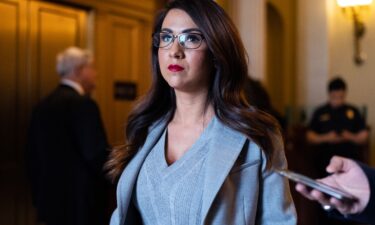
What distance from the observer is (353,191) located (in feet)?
3.32

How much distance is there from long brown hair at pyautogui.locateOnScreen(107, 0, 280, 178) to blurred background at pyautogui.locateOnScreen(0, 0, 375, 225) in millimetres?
987

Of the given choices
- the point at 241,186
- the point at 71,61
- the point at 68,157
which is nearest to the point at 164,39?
the point at 241,186

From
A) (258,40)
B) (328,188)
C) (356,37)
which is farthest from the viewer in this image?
(356,37)

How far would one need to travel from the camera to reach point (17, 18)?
377 cm

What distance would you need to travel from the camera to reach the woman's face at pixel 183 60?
1484mm

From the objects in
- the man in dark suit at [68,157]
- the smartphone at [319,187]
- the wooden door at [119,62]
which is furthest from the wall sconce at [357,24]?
the smartphone at [319,187]

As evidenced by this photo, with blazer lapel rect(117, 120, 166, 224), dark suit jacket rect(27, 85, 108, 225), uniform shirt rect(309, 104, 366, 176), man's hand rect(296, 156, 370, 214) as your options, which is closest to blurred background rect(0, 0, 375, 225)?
uniform shirt rect(309, 104, 366, 176)

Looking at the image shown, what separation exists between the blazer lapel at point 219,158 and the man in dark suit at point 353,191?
39cm

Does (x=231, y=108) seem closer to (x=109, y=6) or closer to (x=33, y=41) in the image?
(x=33, y=41)

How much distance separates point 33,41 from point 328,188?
3.37 metres

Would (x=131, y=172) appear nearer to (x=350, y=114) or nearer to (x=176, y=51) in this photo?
(x=176, y=51)

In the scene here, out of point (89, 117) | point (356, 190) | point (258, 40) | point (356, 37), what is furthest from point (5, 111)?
point (356, 37)

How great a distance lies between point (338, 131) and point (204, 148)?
3779 mm

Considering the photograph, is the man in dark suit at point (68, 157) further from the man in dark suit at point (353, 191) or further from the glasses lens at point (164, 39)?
the man in dark suit at point (353, 191)
